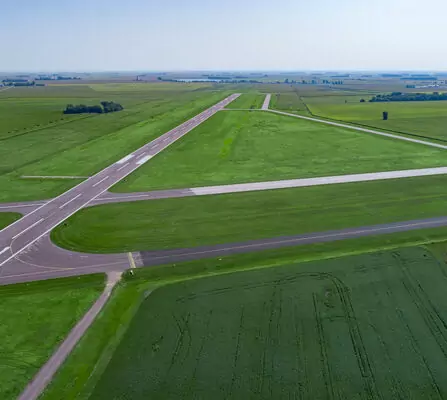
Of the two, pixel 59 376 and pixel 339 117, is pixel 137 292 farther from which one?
pixel 339 117

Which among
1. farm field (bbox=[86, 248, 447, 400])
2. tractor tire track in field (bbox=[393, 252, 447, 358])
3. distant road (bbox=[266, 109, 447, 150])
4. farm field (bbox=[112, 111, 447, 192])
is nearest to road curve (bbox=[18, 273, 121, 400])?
farm field (bbox=[86, 248, 447, 400])

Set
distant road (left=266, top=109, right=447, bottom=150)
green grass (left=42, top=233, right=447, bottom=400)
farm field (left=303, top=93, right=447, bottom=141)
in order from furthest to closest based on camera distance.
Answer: farm field (left=303, top=93, right=447, bottom=141) < distant road (left=266, top=109, right=447, bottom=150) < green grass (left=42, top=233, right=447, bottom=400)

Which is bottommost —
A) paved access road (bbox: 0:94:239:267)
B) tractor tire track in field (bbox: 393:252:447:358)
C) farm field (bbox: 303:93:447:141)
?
farm field (bbox: 303:93:447:141)

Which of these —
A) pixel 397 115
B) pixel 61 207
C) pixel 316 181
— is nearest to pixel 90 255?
pixel 61 207

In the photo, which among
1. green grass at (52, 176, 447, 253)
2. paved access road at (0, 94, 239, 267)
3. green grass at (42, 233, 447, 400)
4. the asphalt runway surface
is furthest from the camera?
green grass at (52, 176, 447, 253)

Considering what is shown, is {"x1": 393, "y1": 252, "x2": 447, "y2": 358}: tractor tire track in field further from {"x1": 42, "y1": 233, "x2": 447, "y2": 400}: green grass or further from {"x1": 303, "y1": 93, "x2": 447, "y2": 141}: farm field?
{"x1": 303, "y1": 93, "x2": 447, "y2": 141}: farm field

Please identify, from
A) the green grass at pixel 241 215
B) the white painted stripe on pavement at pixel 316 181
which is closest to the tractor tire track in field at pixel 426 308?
the green grass at pixel 241 215

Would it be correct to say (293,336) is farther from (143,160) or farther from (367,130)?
(367,130)
